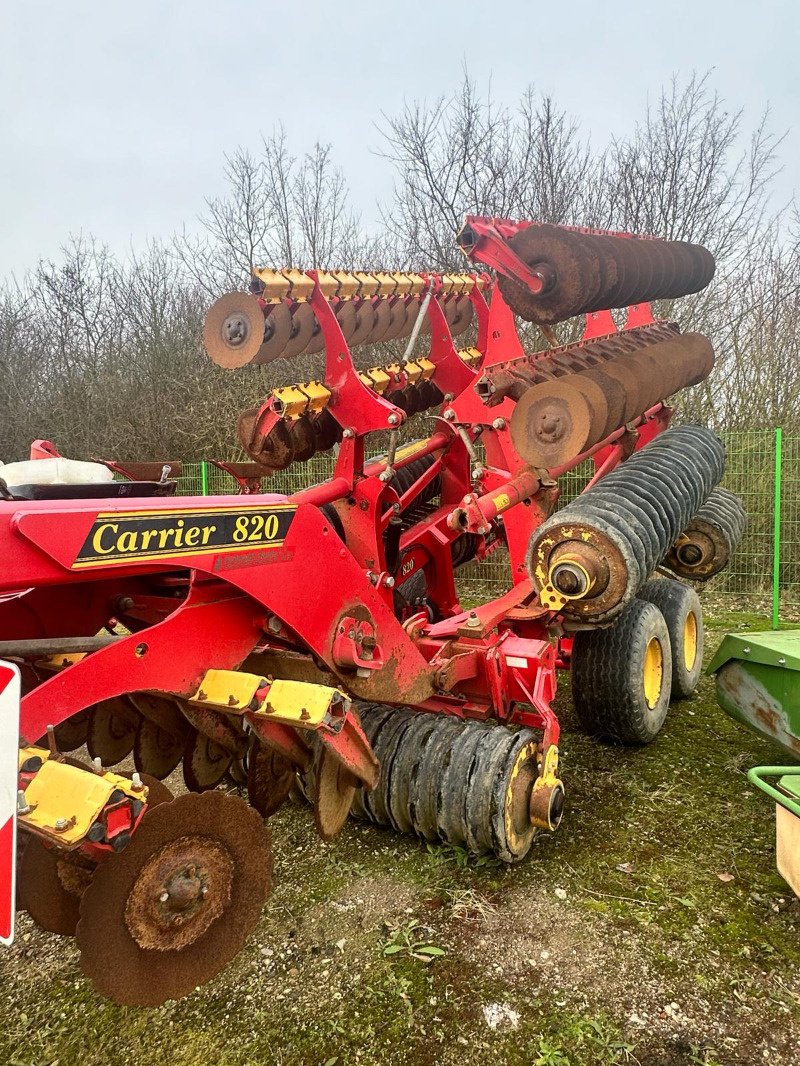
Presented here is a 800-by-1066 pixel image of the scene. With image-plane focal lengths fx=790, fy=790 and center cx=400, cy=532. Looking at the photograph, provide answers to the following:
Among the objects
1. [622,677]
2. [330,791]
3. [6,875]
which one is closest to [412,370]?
[622,677]

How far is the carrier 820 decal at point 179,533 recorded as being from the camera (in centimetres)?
204

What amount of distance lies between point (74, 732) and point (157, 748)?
0.32 meters

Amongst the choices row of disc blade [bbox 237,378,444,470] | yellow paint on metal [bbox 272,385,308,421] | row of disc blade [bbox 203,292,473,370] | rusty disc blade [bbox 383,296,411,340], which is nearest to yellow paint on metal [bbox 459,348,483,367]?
row of disc blade [bbox 203,292,473,370]

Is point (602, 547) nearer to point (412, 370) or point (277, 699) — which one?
point (412, 370)

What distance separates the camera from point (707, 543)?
5598 millimetres

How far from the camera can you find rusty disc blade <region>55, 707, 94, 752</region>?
3.03 metres

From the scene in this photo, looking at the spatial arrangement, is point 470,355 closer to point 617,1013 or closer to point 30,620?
point 30,620

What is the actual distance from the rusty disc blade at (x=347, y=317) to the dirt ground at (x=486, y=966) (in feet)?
8.06

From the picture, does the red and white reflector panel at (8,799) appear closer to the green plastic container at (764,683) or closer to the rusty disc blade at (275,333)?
the rusty disc blade at (275,333)

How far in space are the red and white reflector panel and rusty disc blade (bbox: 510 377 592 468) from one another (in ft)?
8.06

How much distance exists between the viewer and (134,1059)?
94.2 inches

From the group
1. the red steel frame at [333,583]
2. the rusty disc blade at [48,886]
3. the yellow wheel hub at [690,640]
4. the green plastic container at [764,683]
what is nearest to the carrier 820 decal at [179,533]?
the red steel frame at [333,583]

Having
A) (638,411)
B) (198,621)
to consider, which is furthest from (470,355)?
(198,621)

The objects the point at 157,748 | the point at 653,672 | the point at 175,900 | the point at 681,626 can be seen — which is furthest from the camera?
the point at 681,626
